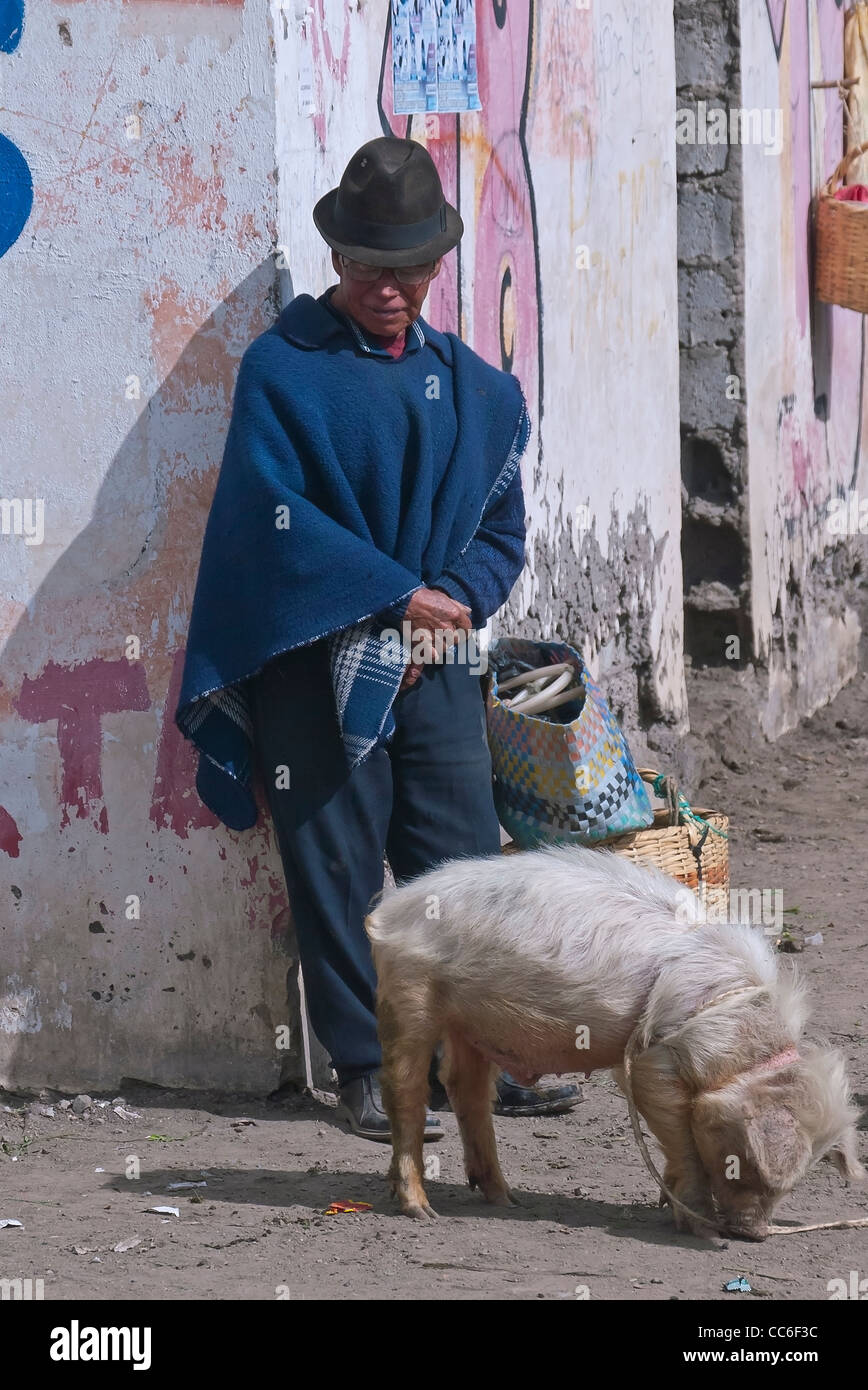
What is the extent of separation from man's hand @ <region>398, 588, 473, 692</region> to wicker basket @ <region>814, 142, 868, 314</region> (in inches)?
233

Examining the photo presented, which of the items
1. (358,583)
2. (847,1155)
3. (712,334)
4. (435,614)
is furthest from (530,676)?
(712,334)

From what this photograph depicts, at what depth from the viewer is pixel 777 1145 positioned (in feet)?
11.1

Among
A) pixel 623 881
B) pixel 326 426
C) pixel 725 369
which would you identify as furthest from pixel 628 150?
pixel 623 881

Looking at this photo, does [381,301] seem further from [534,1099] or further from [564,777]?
[534,1099]

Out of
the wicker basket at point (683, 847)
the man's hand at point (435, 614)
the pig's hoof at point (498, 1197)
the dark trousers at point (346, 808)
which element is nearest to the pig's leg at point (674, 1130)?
the pig's hoof at point (498, 1197)

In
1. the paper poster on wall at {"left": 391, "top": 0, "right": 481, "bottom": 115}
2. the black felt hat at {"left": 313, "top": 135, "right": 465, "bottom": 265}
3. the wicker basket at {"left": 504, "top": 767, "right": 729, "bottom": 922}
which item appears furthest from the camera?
the wicker basket at {"left": 504, "top": 767, "right": 729, "bottom": 922}

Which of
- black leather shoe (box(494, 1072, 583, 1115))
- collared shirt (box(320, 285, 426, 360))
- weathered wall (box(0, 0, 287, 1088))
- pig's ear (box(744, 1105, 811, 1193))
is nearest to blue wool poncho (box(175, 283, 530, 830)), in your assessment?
collared shirt (box(320, 285, 426, 360))

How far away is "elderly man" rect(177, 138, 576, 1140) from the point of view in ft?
13.4

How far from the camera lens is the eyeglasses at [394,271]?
13.5 feet

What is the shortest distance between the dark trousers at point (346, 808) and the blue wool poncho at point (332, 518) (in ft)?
0.34

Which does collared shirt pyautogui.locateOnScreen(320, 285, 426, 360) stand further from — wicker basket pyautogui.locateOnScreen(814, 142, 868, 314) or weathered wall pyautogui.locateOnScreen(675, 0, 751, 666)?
wicker basket pyautogui.locateOnScreen(814, 142, 868, 314)

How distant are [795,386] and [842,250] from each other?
33.5 inches

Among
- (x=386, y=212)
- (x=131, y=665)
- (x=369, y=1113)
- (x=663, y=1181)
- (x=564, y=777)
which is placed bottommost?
(x=369, y=1113)

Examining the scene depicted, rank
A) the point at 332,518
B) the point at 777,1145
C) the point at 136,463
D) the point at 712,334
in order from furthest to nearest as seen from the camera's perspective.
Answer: the point at 712,334, the point at 136,463, the point at 332,518, the point at 777,1145
